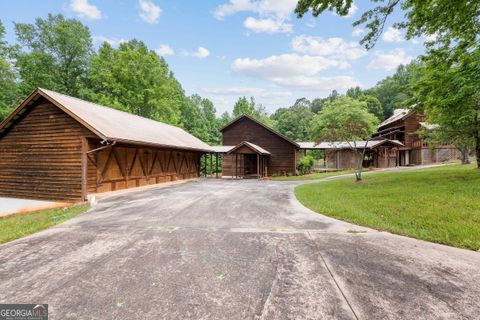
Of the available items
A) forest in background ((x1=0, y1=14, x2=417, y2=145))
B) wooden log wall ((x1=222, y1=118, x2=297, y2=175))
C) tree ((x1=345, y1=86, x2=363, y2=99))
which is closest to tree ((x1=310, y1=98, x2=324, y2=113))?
tree ((x1=345, y1=86, x2=363, y2=99))

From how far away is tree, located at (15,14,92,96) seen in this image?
26422 mm

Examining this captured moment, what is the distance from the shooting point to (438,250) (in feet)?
14.1

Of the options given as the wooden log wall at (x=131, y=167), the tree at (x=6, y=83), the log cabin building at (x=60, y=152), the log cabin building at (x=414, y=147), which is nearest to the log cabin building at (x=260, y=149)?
the wooden log wall at (x=131, y=167)

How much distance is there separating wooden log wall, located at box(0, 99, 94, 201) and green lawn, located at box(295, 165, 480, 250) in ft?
37.1

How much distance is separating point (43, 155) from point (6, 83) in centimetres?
1960

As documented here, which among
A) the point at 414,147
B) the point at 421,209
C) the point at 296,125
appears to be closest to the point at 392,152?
the point at 414,147

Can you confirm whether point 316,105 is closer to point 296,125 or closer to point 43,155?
point 296,125

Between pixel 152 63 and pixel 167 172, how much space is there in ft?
65.8

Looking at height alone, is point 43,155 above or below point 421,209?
above

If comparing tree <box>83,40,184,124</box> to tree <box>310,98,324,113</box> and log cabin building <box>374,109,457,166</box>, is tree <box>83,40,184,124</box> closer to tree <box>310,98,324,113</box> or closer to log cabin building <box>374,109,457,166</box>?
log cabin building <box>374,109,457,166</box>

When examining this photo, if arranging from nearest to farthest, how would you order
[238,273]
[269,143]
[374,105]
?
[238,273] < [269,143] < [374,105]

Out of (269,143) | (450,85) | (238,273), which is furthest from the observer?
(269,143)

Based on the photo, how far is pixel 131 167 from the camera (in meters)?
13.7

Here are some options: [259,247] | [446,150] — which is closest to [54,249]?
[259,247]
